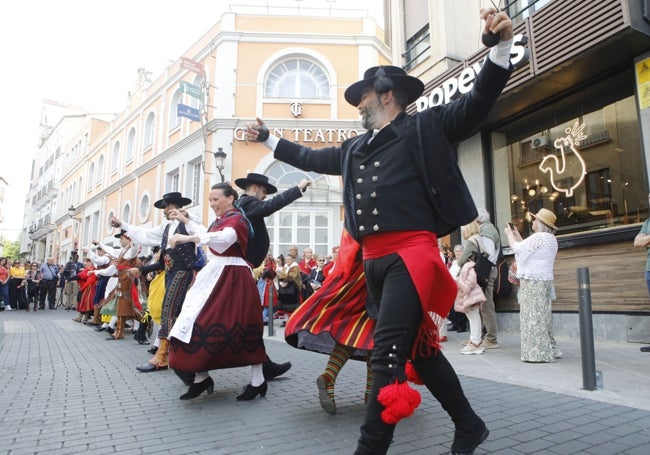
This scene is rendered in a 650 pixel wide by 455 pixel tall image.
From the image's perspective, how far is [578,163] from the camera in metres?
8.43

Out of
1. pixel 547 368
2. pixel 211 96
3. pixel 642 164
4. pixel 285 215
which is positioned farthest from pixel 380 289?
pixel 211 96

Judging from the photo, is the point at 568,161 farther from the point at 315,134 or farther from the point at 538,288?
the point at 315,134

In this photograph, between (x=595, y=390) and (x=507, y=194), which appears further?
(x=507, y=194)

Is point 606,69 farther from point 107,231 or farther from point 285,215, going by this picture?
point 107,231

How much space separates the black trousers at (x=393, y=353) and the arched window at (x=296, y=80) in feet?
62.4

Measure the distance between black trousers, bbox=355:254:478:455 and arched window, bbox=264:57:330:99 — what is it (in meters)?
19.0

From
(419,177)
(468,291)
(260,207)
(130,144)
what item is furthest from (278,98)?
(419,177)

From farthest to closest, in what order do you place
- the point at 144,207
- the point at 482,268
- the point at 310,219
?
the point at 144,207 → the point at 310,219 → the point at 482,268

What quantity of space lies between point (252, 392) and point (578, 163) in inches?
281

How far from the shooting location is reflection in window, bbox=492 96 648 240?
760 centimetres

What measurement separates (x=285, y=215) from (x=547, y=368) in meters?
15.2

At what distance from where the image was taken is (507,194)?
32.8 feet

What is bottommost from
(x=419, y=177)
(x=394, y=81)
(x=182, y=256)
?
(x=182, y=256)

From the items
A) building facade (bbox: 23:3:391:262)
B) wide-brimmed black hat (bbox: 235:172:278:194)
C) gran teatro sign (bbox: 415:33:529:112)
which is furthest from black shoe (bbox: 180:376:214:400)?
building facade (bbox: 23:3:391:262)
